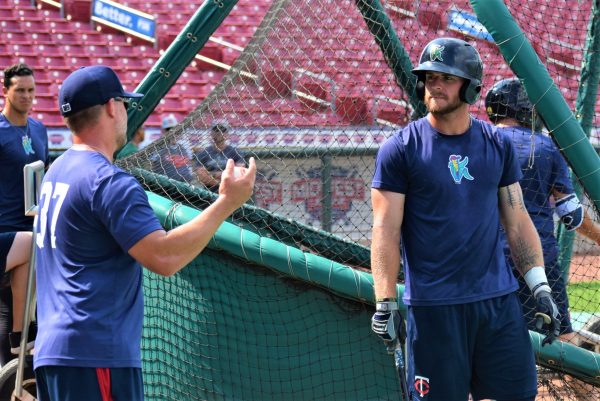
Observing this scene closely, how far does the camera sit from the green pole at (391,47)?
5.82 m

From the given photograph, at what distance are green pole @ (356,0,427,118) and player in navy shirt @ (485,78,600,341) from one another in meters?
0.70

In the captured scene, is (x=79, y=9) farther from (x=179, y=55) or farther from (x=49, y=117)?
(x=179, y=55)

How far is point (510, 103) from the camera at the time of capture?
16.7 feet

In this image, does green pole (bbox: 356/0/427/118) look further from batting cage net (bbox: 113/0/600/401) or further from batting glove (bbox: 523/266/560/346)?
batting glove (bbox: 523/266/560/346)

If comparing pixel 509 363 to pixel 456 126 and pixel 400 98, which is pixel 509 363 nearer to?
pixel 456 126

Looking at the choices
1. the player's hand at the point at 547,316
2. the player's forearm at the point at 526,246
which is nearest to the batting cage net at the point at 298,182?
the player's forearm at the point at 526,246

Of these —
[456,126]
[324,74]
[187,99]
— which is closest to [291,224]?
[324,74]

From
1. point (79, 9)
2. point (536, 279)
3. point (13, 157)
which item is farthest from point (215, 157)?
point (79, 9)

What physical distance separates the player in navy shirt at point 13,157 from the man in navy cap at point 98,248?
9.26 ft

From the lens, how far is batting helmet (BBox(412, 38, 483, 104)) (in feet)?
13.0

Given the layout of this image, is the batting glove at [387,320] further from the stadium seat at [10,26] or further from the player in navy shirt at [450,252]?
the stadium seat at [10,26]

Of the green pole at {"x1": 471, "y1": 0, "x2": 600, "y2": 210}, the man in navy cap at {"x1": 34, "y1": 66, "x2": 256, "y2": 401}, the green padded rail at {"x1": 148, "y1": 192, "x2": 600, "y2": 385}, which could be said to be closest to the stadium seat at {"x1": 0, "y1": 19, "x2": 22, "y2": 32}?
the green padded rail at {"x1": 148, "y1": 192, "x2": 600, "y2": 385}

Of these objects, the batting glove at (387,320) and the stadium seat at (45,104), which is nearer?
the batting glove at (387,320)

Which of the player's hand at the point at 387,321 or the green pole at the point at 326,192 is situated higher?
the green pole at the point at 326,192
